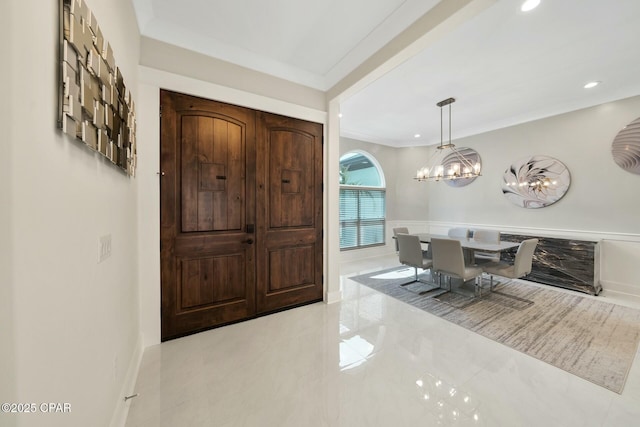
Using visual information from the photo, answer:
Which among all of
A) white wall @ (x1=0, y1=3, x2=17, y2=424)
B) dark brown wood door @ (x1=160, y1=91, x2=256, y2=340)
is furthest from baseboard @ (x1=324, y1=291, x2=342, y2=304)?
white wall @ (x1=0, y1=3, x2=17, y2=424)

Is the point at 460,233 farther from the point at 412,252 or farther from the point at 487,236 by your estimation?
the point at 412,252

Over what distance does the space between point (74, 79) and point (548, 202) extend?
6241 millimetres

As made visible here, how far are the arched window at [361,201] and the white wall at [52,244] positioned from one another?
194 inches

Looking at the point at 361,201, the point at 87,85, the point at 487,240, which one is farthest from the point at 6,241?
the point at 361,201

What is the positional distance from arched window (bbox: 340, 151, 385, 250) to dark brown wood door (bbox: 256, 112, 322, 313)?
8.70 feet

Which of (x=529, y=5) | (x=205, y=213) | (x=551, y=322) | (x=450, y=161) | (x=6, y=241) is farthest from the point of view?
(x=450, y=161)

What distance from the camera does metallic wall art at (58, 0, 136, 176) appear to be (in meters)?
0.85

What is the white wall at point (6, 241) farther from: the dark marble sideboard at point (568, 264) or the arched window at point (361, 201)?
the dark marble sideboard at point (568, 264)

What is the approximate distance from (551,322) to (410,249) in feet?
5.86

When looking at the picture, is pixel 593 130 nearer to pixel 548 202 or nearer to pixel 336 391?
pixel 548 202

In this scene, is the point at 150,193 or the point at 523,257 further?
the point at 523,257

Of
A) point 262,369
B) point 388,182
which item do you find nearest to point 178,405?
point 262,369

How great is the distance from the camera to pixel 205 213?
2555 millimetres

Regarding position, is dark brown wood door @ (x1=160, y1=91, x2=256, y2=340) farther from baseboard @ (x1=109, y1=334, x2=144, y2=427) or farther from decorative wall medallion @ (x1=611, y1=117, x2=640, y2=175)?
decorative wall medallion @ (x1=611, y1=117, x2=640, y2=175)
